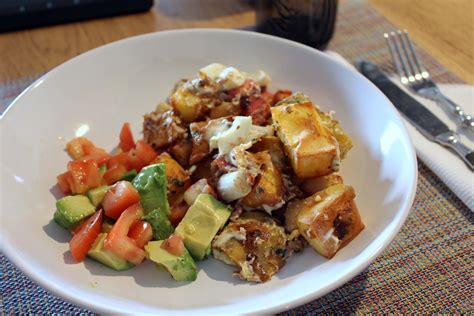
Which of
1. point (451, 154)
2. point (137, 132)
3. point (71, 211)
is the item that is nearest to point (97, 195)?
point (71, 211)

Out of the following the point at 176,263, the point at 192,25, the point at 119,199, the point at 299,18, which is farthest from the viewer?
the point at 192,25

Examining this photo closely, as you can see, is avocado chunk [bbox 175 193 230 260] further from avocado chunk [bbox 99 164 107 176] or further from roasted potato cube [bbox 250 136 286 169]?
avocado chunk [bbox 99 164 107 176]

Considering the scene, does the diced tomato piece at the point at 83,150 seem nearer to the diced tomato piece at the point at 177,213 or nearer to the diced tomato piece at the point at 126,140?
the diced tomato piece at the point at 126,140

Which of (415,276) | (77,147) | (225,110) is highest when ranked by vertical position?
(225,110)

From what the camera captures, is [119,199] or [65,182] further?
[65,182]

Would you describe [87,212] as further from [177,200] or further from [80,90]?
[80,90]

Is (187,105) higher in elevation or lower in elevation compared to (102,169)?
higher

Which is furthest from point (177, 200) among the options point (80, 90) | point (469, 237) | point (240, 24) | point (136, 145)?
point (240, 24)

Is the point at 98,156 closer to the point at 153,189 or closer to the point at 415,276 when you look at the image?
the point at 153,189

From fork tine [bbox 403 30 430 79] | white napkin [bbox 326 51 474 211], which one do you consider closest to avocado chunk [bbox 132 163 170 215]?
white napkin [bbox 326 51 474 211]
